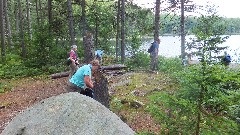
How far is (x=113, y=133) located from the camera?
523 cm

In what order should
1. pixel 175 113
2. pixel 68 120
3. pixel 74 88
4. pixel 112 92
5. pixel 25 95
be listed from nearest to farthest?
pixel 175 113 < pixel 68 120 < pixel 74 88 < pixel 112 92 < pixel 25 95

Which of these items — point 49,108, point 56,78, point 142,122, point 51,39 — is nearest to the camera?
point 49,108

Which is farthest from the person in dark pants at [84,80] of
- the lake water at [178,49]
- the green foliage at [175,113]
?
the lake water at [178,49]

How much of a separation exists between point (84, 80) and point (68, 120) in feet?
9.55

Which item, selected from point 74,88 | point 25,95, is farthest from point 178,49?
point 74,88

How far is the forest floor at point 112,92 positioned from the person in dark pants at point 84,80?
1.99 metres

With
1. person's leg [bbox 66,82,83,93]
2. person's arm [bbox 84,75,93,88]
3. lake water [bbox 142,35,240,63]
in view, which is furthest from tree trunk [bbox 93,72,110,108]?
lake water [bbox 142,35,240,63]

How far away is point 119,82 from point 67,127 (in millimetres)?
10562

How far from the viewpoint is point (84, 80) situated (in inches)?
317

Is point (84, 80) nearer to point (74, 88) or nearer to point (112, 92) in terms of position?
point (74, 88)

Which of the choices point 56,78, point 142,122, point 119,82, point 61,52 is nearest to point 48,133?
point 142,122

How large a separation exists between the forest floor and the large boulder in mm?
3949

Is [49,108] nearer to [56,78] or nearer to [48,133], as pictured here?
[48,133]

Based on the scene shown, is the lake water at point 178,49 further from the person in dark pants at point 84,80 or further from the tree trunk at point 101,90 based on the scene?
the person in dark pants at point 84,80
